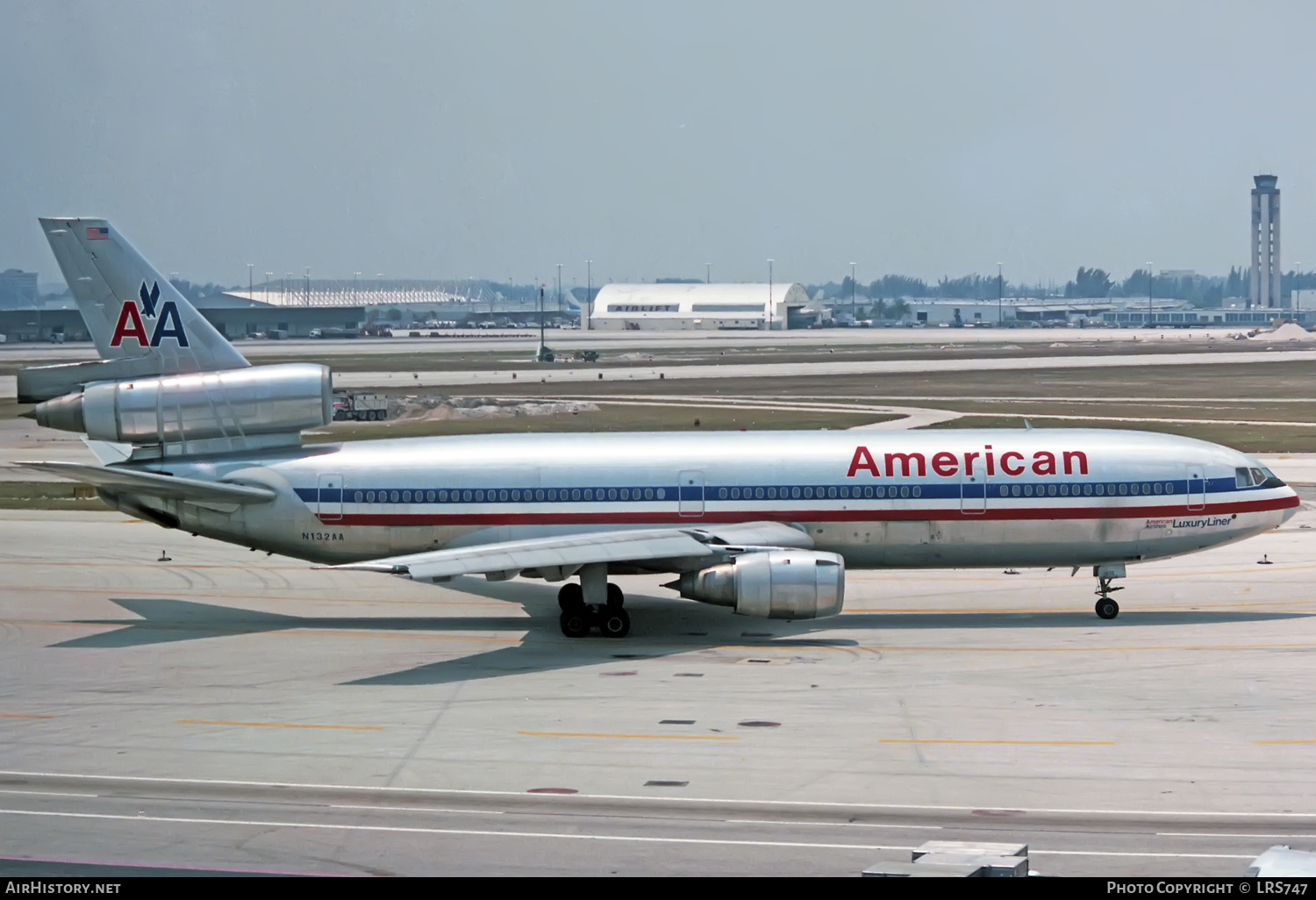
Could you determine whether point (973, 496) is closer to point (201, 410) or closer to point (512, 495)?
point (512, 495)

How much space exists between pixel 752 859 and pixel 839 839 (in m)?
1.56

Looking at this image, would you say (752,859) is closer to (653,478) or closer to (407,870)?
(407,870)

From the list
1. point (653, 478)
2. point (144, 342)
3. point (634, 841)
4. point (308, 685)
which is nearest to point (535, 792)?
point (634, 841)

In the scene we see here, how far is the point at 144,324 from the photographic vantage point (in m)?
38.9

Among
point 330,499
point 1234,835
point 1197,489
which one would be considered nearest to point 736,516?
point 330,499

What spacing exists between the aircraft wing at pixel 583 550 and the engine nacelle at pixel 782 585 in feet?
4.11

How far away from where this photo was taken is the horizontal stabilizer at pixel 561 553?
33.5m

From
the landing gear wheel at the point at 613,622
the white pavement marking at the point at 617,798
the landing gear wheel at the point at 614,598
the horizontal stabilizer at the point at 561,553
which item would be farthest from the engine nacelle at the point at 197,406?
the white pavement marking at the point at 617,798

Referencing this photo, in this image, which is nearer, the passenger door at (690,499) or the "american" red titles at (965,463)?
the passenger door at (690,499)

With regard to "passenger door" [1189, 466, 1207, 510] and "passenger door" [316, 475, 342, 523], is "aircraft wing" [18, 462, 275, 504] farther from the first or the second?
"passenger door" [1189, 466, 1207, 510]

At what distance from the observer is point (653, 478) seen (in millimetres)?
38562

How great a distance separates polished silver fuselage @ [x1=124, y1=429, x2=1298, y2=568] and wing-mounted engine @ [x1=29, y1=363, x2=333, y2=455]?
2.13 feet

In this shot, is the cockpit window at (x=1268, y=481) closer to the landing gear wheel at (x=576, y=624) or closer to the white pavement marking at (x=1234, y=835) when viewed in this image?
the landing gear wheel at (x=576, y=624)

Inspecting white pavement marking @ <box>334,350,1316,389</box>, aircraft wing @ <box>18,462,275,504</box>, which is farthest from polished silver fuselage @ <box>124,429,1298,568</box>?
white pavement marking @ <box>334,350,1316,389</box>
